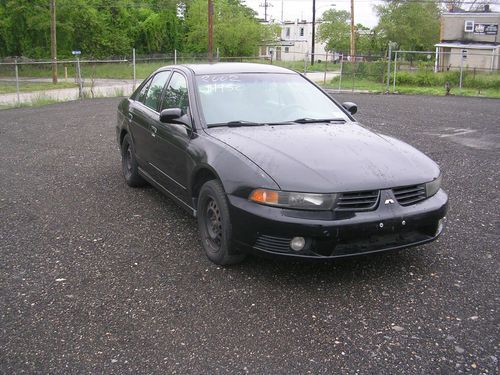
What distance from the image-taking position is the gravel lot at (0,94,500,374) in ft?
9.88

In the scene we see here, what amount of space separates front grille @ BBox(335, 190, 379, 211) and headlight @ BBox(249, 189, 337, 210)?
0.23 ft

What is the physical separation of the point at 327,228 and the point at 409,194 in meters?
0.73

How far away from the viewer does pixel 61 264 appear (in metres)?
4.30

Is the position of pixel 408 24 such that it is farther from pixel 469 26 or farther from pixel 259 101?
A: pixel 259 101

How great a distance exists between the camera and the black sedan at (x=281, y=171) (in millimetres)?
3637

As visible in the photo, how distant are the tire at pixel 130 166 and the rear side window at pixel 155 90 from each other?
1.95 ft

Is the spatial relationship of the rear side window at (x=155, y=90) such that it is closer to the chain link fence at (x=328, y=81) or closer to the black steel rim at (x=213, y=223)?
the black steel rim at (x=213, y=223)

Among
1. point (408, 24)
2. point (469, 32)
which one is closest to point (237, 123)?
point (469, 32)

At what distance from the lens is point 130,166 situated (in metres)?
6.53

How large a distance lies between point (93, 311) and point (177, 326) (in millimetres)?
610

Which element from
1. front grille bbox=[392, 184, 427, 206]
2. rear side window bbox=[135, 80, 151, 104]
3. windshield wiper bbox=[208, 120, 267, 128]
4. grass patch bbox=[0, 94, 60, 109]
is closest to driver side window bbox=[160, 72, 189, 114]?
windshield wiper bbox=[208, 120, 267, 128]

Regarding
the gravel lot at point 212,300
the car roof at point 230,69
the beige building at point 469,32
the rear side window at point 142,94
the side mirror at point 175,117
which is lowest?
the gravel lot at point 212,300

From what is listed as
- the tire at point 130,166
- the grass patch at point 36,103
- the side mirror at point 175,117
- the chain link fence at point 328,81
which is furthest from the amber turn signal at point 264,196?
the chain link fence at point 328,81

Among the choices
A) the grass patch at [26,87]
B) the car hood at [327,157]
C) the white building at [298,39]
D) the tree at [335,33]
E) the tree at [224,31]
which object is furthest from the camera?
the white building at [298,39]
